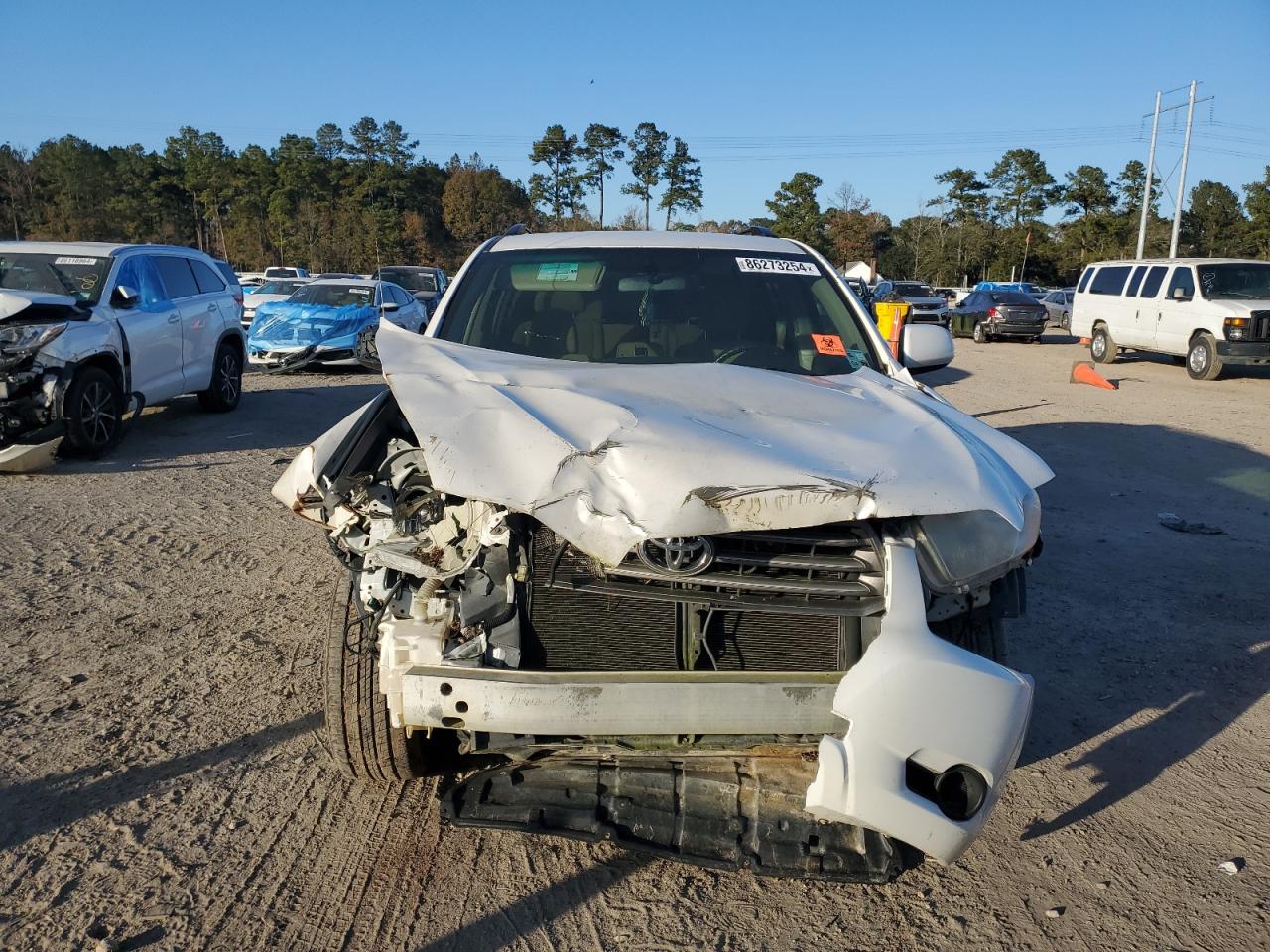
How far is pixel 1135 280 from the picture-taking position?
19.0 metres

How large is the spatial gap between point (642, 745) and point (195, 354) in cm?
909

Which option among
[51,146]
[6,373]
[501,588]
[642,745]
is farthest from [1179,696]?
[51,146]

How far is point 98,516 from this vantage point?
21.4ft

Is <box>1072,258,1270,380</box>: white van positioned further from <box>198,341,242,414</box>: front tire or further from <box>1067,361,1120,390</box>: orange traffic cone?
<box>198,341,242,414</box>: front tire

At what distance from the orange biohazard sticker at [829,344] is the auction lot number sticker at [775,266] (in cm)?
46

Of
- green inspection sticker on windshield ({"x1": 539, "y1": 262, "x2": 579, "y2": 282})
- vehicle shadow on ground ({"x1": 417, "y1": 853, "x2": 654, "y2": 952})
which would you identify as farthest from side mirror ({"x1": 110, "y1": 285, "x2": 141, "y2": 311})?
vehicle shadow on ground ({"x1": 417, "y1": 853, "x2": 654, "y2": 952})

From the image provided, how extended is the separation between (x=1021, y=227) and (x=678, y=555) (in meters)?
70.7

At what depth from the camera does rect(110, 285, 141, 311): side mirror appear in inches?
344

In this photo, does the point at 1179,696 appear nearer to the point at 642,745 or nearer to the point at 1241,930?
the point at 1241,930

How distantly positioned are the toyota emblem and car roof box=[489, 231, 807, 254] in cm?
231

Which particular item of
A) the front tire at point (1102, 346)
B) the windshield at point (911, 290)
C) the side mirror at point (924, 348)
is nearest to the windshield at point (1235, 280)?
the front tire at point (1102, 346)

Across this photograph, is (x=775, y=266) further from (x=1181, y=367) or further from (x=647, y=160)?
(x=647, y=160)

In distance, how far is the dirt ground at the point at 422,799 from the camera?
2600mm

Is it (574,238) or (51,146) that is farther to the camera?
(51,146)
